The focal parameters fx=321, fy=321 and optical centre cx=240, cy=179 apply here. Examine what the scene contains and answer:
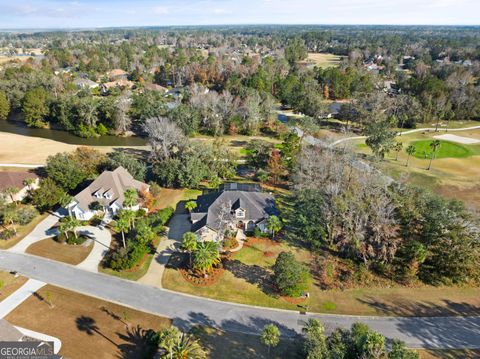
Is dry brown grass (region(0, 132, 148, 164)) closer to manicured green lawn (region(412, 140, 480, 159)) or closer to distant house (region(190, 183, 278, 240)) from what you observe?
distant house (region(190, 183, 278, 240))

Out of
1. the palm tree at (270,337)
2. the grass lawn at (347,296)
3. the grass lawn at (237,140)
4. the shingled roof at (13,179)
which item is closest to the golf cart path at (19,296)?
the grass lawn at (347,296)

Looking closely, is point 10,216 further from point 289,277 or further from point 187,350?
point 289,277

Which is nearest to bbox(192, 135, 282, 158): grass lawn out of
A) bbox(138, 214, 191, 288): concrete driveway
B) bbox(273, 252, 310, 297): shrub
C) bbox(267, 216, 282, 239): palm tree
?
bbox(138, 214, 191, 288): concrete driveway

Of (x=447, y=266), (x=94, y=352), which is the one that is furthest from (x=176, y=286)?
(x=447, y=266)

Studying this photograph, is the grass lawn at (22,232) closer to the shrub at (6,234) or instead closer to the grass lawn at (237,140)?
the shrub at (6,234)

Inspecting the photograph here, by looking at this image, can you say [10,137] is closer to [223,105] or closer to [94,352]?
[223,105]

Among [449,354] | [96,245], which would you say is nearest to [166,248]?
[96,245]
